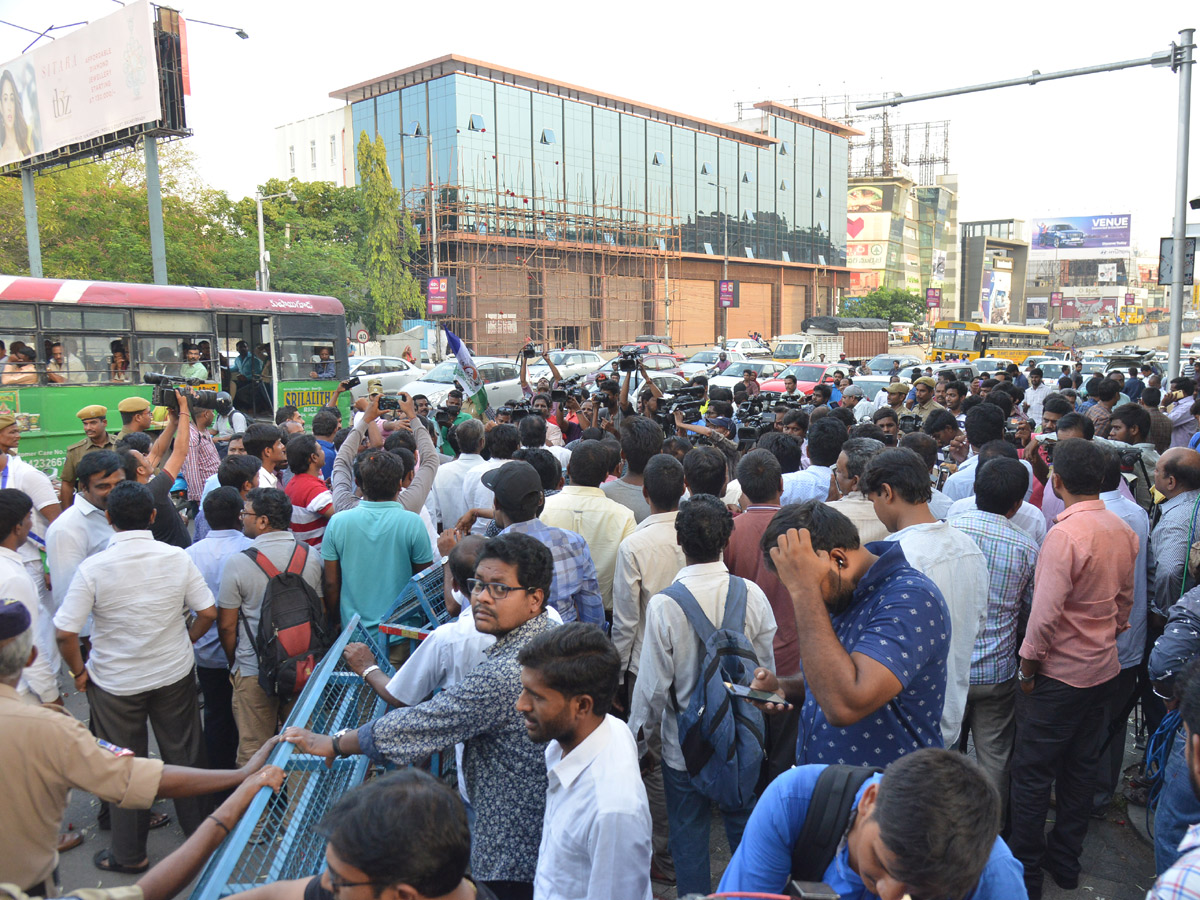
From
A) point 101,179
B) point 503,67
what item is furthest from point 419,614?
point 503,67

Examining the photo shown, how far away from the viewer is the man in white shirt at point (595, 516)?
442cm

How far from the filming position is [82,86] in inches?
790

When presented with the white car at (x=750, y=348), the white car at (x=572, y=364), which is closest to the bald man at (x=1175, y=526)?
the white car at (x=572, y=364)

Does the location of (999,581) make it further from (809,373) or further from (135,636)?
(809,373)

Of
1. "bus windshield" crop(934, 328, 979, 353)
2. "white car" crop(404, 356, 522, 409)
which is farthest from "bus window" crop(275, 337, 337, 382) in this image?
"bus windshield" crop(934, 328, 979, 353)

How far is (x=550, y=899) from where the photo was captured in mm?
2111

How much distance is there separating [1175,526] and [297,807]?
4300mm

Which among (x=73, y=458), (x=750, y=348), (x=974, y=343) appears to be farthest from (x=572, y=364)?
(x=974, y=343)

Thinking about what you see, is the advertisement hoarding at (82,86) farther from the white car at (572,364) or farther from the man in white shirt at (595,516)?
the man in white shirt at (595,516)

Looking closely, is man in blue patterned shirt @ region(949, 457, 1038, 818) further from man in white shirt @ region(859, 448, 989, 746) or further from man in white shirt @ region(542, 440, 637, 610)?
man in white shirt @ region(542, 440, 637, 610)

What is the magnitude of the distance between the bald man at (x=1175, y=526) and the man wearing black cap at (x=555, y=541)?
289 centimetres

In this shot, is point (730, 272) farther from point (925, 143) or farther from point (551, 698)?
point (925, 143)

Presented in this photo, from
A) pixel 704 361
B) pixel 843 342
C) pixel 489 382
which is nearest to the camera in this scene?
pixel 489 382

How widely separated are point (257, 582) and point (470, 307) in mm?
37680
